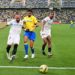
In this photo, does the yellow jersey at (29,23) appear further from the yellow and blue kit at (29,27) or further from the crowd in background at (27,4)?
the crowd in background at (27,4)

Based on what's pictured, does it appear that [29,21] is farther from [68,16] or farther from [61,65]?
[68,16]

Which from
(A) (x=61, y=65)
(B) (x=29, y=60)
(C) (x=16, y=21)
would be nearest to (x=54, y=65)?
(A) (x=61, y=65)

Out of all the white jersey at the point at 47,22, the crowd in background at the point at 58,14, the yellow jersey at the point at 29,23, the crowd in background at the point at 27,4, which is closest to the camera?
the yellow jersey at the point at 29,23

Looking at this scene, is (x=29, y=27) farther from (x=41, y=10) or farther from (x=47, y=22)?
(x=41, y=10)

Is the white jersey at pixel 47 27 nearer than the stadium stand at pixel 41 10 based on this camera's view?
Yes

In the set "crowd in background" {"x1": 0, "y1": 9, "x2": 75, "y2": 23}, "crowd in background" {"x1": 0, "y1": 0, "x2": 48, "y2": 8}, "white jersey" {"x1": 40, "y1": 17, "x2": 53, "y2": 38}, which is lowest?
"crowd in background" {"x1": 0, "y1": 9, "x2": 75, "y2": 23}

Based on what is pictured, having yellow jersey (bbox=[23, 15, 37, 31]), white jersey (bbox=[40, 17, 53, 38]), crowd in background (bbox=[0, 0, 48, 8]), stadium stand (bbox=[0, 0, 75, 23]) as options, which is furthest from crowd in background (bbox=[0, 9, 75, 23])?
yellow jersey (bbox=[23, 15, 37, 31])

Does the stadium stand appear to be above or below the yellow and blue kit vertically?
below

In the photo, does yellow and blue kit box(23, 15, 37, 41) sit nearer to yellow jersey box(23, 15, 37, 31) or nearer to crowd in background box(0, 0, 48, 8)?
yellow jersey box(23, 15, 37, 31)

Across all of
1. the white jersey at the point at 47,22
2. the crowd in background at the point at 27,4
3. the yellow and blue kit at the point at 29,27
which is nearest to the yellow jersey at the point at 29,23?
the yellow and blue kit at the point at 29,27

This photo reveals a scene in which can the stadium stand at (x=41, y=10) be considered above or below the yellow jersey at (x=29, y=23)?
below

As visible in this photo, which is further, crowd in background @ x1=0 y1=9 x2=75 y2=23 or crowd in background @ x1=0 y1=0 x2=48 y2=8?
crowd in background @ x1=0 y1=9 x2=75 y2=23

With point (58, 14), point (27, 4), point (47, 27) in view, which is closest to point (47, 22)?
point (47, 27)

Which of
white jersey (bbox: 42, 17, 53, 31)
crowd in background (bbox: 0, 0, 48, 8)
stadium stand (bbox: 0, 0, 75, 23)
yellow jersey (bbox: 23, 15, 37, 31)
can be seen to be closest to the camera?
yellow jersey (bbox: 23, 15, 37, 31)
